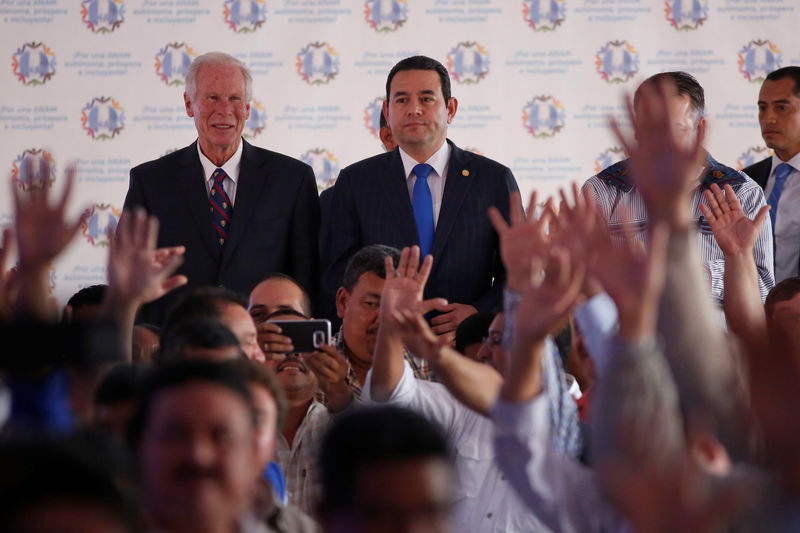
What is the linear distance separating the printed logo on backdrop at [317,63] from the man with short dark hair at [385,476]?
4.68 meters

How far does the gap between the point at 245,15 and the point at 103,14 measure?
2.56 ft

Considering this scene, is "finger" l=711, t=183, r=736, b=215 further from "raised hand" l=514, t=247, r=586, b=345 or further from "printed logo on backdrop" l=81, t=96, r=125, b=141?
"printed logo on backdrop" l=81, t=96, r=125, b=141

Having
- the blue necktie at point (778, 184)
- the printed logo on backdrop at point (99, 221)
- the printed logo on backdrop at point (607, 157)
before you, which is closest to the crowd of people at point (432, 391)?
the blue necktie at point (778, 184)

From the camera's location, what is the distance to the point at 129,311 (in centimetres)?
238

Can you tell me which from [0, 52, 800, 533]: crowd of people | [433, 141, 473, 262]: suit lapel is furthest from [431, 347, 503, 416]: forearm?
[433, 141, 473, 262]: suit lapel

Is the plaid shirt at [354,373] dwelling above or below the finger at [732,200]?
below

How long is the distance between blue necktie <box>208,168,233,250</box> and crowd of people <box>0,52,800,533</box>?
55 centimetres

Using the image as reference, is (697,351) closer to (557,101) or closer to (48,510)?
(48,510)

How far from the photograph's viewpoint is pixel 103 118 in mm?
6371

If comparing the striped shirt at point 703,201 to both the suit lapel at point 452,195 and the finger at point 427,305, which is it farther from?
the finger at point 427,305

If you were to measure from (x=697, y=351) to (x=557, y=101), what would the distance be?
14.9 feet

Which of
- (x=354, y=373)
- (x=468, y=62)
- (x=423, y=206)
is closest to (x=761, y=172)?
(x=423, y=206)

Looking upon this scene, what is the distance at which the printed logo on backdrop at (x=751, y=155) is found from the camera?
246 inches

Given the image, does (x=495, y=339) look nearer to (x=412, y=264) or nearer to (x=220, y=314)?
(x=412, y=264)
